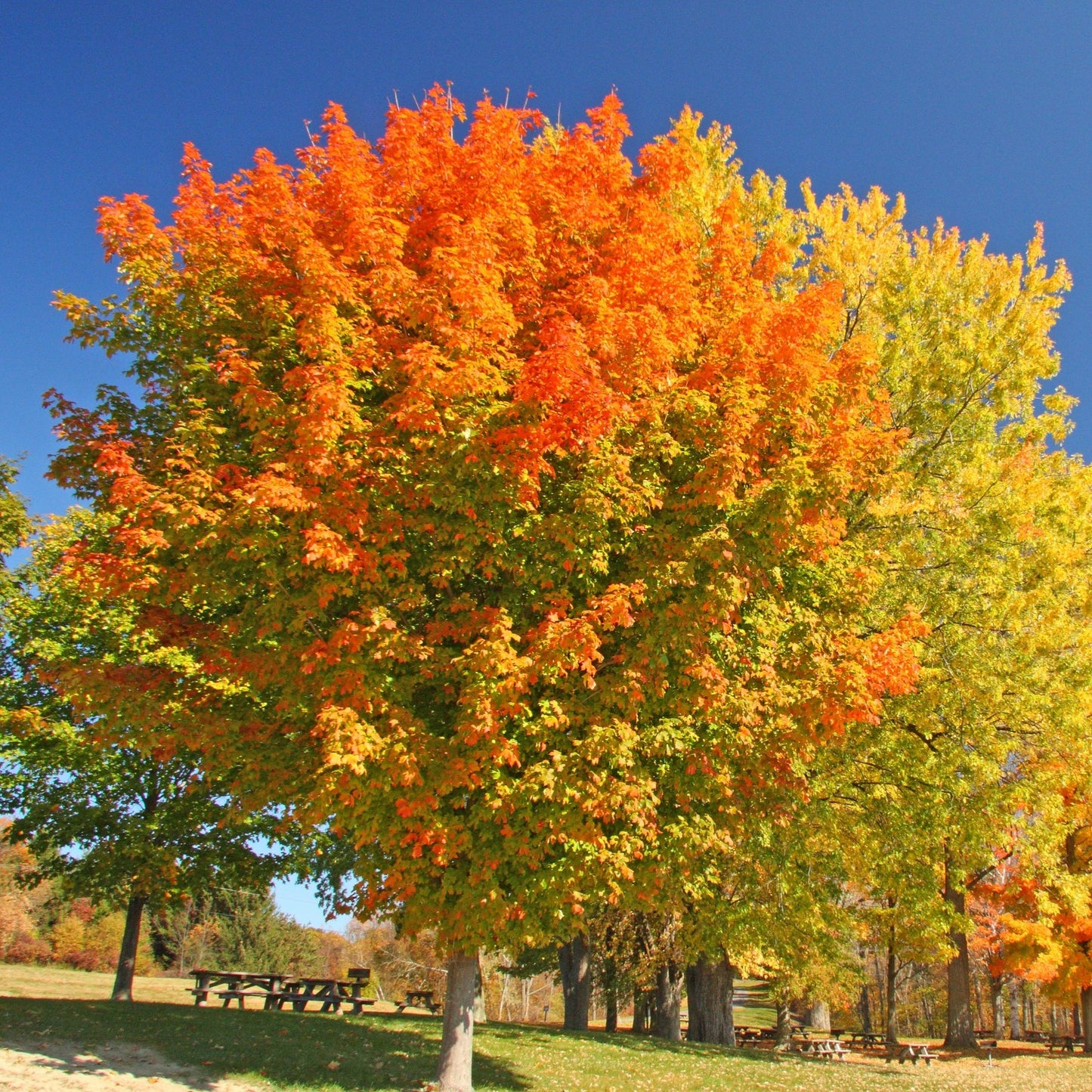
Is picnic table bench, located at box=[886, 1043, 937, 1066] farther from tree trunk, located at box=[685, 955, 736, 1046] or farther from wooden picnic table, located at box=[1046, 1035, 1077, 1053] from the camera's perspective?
wooden picnic table, located at box=[1046, 1035, 1077, 1053]

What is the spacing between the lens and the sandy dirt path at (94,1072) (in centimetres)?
713

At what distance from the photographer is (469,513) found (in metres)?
7.36

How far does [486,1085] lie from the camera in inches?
362

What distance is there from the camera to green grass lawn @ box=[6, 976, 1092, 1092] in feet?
29.2

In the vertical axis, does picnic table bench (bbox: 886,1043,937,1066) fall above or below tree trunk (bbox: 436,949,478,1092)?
below

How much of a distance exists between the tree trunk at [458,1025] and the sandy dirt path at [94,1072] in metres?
1.93

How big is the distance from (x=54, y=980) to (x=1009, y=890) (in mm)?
29668

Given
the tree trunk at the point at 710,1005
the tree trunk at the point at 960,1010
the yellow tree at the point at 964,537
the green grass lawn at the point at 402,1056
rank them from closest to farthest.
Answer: the green grass lawn at the point at 402,1056 → the yellow tree at the point at 964,537 → the tree trunk at the point at 710,1005 → the tree trunk at the point at 960,1010

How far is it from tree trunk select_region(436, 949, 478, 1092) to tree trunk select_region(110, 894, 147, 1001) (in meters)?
12.6

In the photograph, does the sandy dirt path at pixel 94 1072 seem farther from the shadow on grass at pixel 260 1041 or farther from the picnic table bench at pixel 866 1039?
the picnic table bench at pixel 866 1039

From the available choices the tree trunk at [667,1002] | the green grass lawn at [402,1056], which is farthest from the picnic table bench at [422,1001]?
the green grass lawn at [402,1056]

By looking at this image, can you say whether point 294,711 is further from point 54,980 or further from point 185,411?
point 54,980

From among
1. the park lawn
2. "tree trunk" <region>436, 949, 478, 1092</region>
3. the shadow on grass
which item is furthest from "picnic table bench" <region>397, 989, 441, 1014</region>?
"tree trunk" <region>436, 949, 478, 1092</region>

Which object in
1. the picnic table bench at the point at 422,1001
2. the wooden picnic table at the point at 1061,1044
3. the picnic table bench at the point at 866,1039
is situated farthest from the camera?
the picnic table bench at the point at 866,1039
